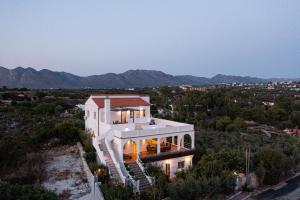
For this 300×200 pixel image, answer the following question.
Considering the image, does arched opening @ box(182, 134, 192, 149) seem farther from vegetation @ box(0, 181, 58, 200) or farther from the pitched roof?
vegetation @ box(0, 181, 58, 200)

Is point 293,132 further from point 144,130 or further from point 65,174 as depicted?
point 65,174

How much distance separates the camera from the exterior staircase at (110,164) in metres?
16.5

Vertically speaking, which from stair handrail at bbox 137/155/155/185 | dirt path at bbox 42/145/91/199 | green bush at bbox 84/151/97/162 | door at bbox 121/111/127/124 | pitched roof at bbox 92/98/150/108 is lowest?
dirt path at bbox 42/145/91/199

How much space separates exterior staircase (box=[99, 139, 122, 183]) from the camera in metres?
16.5

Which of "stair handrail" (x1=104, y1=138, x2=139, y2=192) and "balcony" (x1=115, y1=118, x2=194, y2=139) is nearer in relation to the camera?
"stair handrail" (x1=104, y1=138, x2=139, y2=192)

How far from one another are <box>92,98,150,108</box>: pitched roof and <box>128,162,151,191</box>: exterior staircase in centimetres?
532

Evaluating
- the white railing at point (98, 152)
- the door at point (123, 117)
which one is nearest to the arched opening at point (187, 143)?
the door at point (123, 117)

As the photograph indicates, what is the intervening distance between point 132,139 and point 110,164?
80.0 inches

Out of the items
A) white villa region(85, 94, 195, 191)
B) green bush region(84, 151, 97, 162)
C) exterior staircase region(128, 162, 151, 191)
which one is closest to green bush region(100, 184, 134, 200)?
white villa region(85, 94, 195, 191)

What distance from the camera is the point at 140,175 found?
55.3 ft

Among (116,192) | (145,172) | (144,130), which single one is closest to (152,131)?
(144,130)

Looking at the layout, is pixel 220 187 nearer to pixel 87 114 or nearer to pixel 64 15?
pixel 87 114

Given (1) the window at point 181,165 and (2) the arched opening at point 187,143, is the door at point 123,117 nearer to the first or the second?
(2) the arched opening at point 187,143

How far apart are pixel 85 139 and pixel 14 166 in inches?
212
